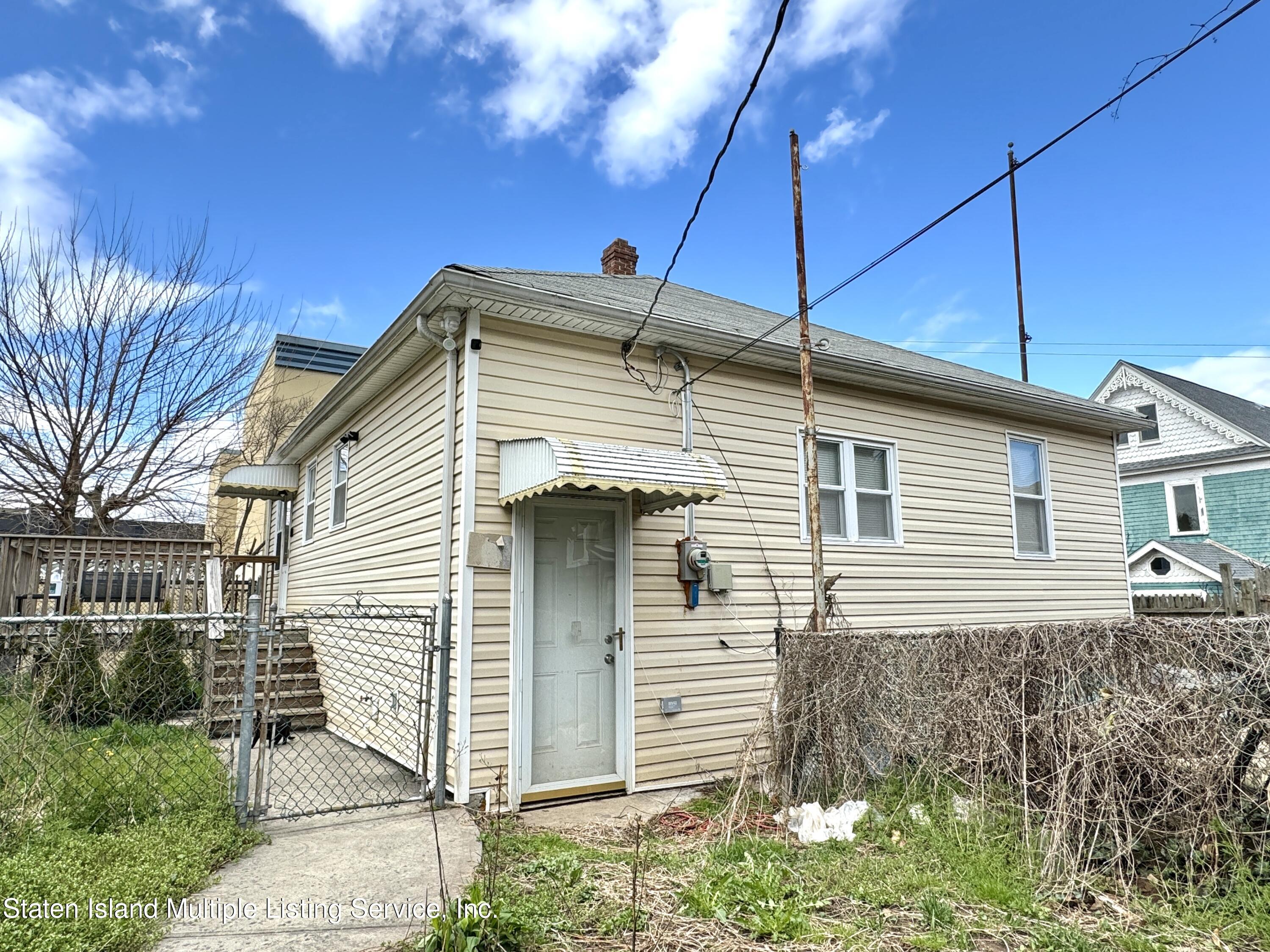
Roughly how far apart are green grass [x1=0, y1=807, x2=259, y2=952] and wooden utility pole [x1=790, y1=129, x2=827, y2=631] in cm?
413

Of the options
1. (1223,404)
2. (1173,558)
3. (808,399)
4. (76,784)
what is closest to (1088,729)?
(808,399)

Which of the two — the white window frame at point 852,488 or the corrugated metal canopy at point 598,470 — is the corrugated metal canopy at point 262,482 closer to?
the corrugated metal canopy at point 598,470

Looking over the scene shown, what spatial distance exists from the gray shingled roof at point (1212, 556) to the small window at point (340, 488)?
18.1 meters

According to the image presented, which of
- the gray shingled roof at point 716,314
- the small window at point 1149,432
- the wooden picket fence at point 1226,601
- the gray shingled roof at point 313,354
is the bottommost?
the wooden picket fence at point 1226,601

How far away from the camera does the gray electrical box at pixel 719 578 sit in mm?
6418

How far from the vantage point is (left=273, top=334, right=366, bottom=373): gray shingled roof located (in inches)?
706

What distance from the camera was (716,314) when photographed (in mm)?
8477

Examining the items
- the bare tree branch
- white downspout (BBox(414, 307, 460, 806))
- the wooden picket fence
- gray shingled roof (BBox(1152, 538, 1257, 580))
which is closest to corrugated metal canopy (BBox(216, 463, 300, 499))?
the bare tree branch

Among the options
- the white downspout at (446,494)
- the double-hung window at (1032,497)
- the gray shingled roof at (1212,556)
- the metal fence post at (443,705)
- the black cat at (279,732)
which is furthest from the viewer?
the gray shingled roof at (1212,556)

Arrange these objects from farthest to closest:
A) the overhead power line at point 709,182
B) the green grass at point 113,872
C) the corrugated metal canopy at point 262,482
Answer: the corrugated metal canopy at point 262,482
the overhead power line at point 709,182
the green grass at point 113,872

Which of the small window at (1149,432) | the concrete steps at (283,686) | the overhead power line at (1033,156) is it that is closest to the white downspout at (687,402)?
the overhead power line at (1033,156)

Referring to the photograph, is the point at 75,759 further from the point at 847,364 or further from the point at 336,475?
the point at 847,364

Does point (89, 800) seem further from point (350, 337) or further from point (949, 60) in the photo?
point (350, 337)

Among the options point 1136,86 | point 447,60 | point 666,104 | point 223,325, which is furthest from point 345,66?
point 1136,86
